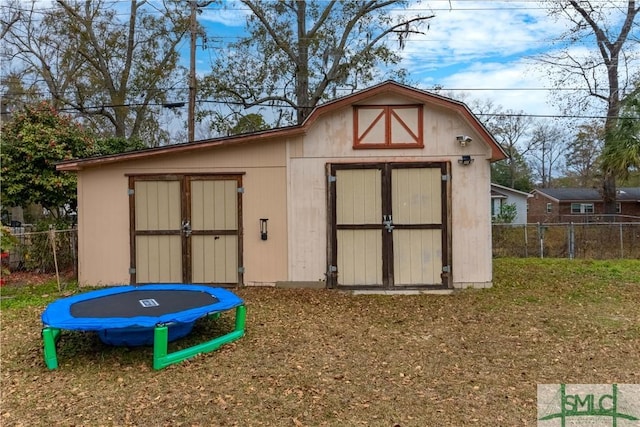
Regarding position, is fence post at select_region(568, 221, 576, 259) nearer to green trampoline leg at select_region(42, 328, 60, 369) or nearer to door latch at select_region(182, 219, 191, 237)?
door latch at select_region(182, 219, 191, 237)

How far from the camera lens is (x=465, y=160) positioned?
6730 millimetres

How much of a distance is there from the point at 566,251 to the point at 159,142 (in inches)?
616

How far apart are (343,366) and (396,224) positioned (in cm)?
331

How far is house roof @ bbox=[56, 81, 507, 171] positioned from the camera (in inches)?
259

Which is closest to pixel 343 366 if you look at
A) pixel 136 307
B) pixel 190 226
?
pixel 136 307

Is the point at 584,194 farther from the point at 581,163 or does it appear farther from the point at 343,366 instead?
the point at 343,366

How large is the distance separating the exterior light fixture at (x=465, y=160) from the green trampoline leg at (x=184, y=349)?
410 centimetres

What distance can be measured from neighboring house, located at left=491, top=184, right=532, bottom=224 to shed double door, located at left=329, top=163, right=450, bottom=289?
21.3 meters

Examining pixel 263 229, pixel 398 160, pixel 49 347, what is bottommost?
pixel 49 347

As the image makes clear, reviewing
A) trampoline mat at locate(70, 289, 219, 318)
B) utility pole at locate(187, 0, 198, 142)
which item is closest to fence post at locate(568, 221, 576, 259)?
trampoline mat at locate(70, 289, 219, 318)

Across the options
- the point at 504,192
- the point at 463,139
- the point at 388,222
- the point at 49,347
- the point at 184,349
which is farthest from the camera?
the point at 504,192

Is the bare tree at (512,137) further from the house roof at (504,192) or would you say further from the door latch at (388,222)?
the door latch at (388,222)

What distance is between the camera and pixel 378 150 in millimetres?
6844

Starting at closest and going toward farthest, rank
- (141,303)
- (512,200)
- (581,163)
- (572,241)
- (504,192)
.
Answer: (141,303) < (572,241) < (504,192) < (512,200) < (581,163)
